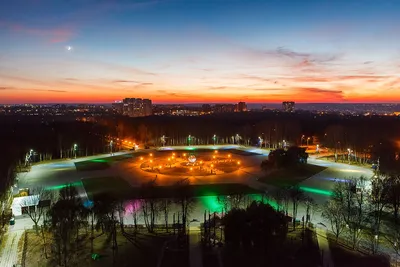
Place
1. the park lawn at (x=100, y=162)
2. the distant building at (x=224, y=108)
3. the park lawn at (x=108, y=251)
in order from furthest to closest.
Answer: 1. the distant building at (x=224, y=108)
2. the park lawn at (x=100, y=162)
3. the park lawn at (x=108, y=251)

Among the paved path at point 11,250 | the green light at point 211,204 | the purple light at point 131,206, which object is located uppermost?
the green light at point 211,204

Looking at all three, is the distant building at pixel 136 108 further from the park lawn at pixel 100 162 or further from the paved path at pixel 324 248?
the paved path at pixel 324 248

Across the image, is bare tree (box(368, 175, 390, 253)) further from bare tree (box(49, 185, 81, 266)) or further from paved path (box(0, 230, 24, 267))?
paved path (box(0, 230, 24, 267))

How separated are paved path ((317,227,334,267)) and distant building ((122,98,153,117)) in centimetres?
12891

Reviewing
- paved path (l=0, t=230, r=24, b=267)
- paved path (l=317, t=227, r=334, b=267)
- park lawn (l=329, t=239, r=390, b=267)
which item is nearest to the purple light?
paved path (l=0, t=230, r=24, b=267)

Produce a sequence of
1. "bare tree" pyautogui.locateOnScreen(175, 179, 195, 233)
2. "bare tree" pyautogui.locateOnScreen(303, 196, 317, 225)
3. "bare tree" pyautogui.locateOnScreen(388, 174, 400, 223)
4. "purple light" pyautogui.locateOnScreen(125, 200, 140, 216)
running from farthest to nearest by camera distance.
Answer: "purple light" pyautogui.locateOnScreen(125, 200, 140, 216) < "bare tree" pyautogui.locateOnScreen(303, 196, 317, 225) < "bare tree" pyautogui.locateOnScreen(175, 179, 195, 233) < "bare tree" pyautogui.locateOnScreen(388, 174, 400, 223)

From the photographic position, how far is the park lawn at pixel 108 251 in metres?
14.1

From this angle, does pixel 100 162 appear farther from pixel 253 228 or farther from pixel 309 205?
pixel 253 228

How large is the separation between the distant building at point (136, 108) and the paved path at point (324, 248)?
423 feet

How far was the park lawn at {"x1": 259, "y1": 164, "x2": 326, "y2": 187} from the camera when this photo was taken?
28.6 meters

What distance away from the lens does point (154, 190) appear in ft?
81.4

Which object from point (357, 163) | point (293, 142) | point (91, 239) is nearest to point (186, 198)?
point (91, 239)

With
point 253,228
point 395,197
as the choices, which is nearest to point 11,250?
point 253,228

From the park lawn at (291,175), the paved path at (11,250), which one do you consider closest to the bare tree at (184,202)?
the paved path at (11,250)
